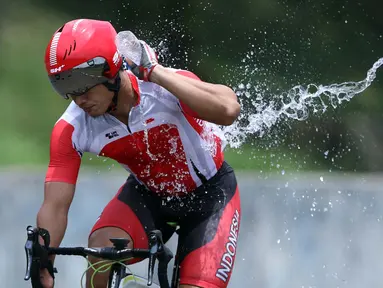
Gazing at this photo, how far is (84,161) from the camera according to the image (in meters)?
13.4

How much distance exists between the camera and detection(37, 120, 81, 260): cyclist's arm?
15.0 feet

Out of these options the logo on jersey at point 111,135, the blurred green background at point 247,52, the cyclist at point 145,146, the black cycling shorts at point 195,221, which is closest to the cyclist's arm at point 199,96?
the cyclist at point 145,146

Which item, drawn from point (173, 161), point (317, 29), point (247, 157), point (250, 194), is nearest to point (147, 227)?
point (173, 161)

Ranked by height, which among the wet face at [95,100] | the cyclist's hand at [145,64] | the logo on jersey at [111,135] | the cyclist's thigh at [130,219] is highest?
the cyclist's hand at [145,64]

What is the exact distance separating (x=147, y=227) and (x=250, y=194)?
9.22 ft

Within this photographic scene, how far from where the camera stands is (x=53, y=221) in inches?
180

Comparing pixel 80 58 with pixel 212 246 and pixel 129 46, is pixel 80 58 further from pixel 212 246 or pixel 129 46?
pixel 212 246

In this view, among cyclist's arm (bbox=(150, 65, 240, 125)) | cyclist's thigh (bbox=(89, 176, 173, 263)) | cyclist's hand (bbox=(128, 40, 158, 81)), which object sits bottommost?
cyclist's thigh (bbox=(89, 176, 173, 263))

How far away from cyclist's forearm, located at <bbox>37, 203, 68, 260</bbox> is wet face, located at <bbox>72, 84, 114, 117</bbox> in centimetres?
55

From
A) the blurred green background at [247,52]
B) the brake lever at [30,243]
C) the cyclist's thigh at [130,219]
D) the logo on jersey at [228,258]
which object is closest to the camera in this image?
the brake lever at [30,243]

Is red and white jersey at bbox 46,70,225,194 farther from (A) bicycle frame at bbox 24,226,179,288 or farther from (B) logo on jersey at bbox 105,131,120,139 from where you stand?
(A) bicycle frame at bbox 24,226,179,288

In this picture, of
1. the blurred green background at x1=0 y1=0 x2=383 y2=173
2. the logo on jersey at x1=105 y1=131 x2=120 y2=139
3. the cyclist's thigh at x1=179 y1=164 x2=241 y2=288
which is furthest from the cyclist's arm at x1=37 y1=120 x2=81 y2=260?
the blurred green background at x1=0 y1=0 x2=383 y2=173

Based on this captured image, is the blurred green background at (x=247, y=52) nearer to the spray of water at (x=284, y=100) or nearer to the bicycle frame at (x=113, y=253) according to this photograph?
the spray of water at (x=284, y=100)

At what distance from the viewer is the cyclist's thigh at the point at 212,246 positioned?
15.0ft
